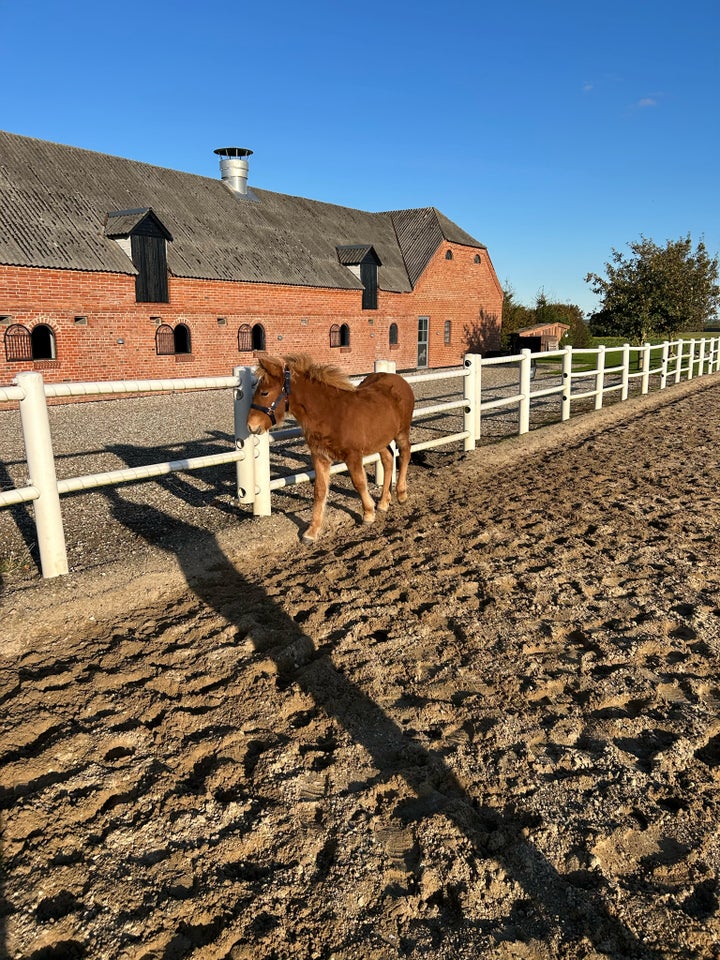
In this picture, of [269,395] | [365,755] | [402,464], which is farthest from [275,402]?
[365,755]

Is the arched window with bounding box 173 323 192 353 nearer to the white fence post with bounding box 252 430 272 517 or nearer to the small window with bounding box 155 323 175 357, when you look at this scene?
the small window with bounding box 155 323 175 357

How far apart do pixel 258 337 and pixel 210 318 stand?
258 centimetres

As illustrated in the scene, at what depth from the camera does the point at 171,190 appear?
77.0 ft

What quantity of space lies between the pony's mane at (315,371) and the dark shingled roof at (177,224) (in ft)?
47.1

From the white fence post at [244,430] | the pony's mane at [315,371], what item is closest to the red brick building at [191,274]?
the white fence post at [244,430]

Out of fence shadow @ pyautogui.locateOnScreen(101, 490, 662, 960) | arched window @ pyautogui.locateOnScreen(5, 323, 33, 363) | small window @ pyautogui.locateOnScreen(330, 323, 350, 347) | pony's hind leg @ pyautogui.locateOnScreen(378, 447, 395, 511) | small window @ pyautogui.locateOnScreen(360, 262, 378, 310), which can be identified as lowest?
fence shadow @ pyautogui.locateOnScreen(101, 490, 662, 960)

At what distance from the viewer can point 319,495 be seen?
5359 millimetres

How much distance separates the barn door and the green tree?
10.8 metres

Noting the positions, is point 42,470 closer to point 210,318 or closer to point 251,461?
point 251,461

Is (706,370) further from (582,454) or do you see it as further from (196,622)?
(196,622)

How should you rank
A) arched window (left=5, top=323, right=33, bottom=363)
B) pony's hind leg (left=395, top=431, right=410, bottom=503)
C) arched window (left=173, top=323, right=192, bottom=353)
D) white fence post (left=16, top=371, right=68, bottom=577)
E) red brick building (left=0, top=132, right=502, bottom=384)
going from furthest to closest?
arched window (left=173, top=323, right=192, bottom=353) → red brick building (left=0, top=132, right=502, bottom=384) → arched window (left=5, top=323, right=33, bottom=363) → pony's hind leg (left=395, top=431, right=410, bottom=503) → white fence post (left=16, top=371, right=68, bottom=577)

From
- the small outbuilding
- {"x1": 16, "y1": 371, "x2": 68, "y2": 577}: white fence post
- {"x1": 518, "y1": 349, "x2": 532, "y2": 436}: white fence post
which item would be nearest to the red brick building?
the small outbuilding

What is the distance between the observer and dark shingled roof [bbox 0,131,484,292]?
1806 cm

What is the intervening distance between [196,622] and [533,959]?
8.27 ft
